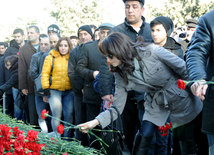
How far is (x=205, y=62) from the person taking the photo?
7.79 feet

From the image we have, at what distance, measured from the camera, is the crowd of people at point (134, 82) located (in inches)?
97.0

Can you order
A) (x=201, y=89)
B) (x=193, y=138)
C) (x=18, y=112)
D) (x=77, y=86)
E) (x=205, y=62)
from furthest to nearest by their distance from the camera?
(x=18, y=112)
(x=77, y=86)
(x=193, y=138)
(x=205, y=62)
(x=201, y=89)

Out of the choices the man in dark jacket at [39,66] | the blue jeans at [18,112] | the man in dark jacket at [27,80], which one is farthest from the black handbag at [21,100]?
the man in dark jacket at [39,66]

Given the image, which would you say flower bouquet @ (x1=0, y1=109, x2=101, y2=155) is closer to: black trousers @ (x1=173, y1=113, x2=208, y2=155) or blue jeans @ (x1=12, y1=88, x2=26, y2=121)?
black trousers @ (x1=173, y1=113, x2=208, y2=155)

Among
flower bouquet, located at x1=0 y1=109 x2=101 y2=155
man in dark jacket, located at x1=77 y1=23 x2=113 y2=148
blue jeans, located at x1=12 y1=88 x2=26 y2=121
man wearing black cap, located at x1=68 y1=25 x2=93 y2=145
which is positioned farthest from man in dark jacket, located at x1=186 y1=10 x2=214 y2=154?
blue jeans, located at x1=12 y1=88 x2=26 y2=121

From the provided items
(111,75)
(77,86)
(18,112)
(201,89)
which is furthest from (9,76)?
(201,89)

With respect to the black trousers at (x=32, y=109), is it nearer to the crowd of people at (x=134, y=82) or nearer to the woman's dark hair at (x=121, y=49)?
the crowd of people at (x=134, y=82)

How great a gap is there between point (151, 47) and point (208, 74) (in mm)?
973

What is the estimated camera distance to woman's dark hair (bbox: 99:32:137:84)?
9.82ft

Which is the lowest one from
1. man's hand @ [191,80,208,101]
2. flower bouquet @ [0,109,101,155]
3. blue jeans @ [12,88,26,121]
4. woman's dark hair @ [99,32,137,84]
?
blue jeans @ [12,88,26,121]

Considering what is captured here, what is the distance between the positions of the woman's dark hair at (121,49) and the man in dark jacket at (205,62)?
0.69 meters

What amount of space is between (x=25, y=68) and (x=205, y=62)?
17.5ft

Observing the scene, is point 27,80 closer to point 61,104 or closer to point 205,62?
point 61,104

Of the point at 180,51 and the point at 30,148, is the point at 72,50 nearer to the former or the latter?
the point at 180,51
